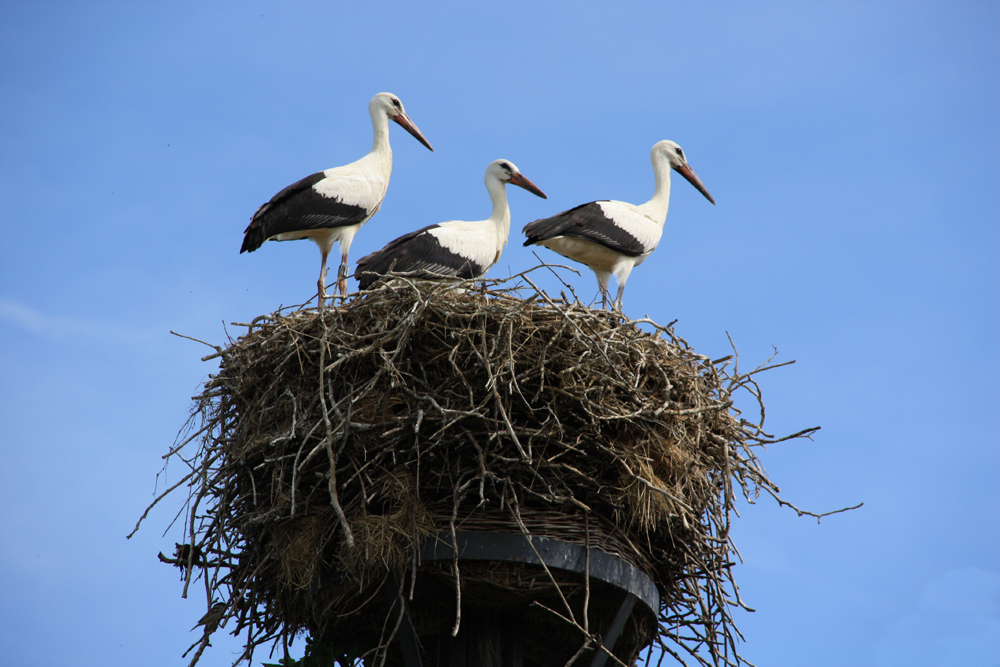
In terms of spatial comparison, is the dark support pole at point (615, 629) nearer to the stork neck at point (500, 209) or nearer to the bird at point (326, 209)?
the bird at point (326, 209)

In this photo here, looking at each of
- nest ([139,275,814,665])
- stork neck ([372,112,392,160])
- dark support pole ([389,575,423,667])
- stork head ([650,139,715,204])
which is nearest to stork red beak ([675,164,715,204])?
stork head ([650,139,715,204])

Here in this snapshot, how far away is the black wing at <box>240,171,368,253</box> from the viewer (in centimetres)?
933

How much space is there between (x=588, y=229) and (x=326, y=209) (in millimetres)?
2360

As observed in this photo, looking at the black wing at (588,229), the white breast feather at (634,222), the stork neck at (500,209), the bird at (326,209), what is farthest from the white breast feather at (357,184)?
the white breast feather at (634,222)

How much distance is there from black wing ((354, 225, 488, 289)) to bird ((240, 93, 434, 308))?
304mm

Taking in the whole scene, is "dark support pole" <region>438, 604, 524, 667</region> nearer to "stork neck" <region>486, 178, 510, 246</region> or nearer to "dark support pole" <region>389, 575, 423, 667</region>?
"dark support pole" <region>389, 575, 423, 667</region>

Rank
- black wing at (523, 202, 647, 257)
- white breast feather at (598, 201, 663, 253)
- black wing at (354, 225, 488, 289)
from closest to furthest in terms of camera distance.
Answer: black wing at (354, 225, 488, 289), black wing at (523, 202, 647, 257), white breast feather at (598, 201, 663, 253)

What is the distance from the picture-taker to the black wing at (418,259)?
9055mm

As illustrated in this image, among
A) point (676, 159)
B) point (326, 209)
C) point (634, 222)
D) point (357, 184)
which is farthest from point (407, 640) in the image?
point (676, 159)

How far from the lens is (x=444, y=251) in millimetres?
9305

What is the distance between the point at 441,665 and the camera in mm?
6945

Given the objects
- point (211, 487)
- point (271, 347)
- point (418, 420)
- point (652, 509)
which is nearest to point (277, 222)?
point (271, 347)

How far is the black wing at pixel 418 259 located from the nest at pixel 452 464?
1916mm

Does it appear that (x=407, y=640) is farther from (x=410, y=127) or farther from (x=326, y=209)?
(x=410, y=127)
